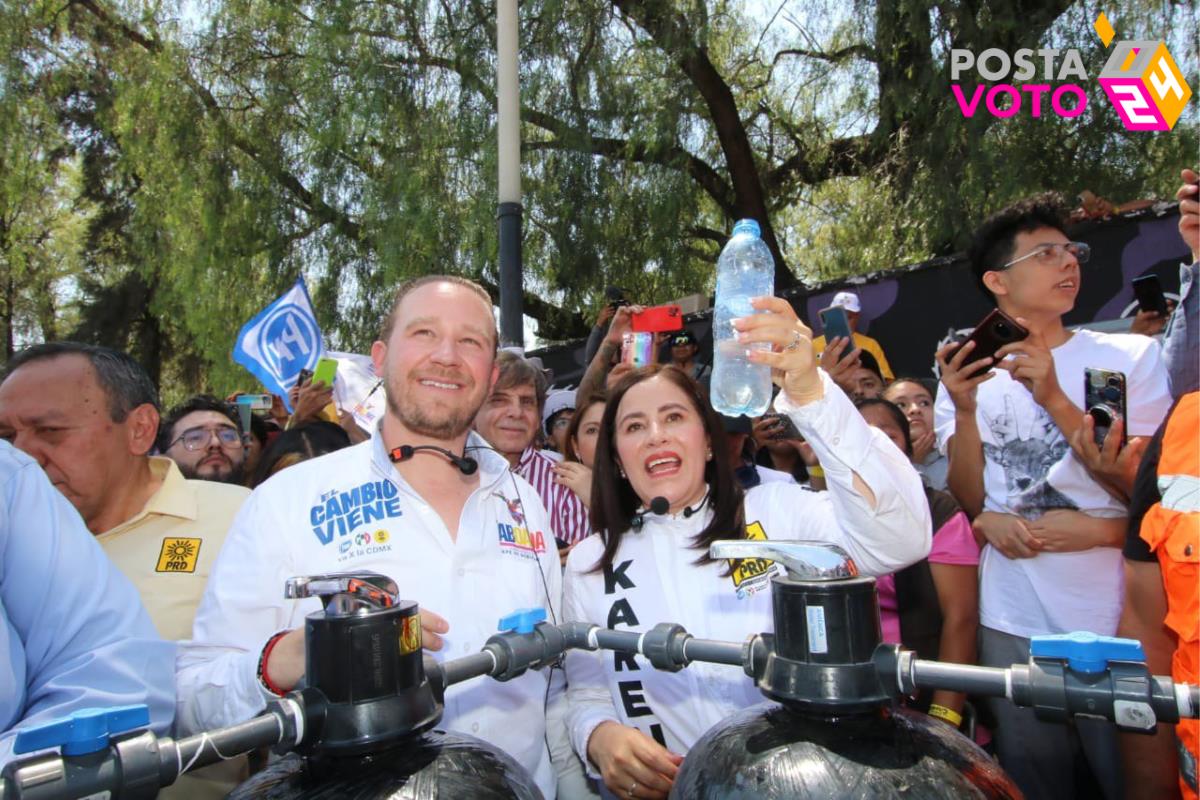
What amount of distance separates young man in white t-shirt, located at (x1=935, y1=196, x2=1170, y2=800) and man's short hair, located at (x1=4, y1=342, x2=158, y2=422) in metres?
2.69

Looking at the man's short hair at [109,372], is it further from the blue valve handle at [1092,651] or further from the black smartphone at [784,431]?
the black smartphone at [784,431]

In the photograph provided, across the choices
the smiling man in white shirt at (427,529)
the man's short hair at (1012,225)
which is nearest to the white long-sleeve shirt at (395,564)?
the smiling man in white shirt at (427,529)

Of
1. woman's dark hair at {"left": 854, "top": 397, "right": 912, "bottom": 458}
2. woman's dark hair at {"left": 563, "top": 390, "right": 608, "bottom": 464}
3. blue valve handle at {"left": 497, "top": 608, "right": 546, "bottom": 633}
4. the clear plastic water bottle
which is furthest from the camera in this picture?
woman's dark hair at {"left": 563, "top": 390, "right": 608, "bottom": 464}

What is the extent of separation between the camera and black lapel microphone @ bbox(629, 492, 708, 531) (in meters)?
2.20

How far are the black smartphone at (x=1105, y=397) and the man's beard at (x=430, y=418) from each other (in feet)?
6.50

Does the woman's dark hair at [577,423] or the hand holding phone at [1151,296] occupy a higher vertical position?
the hand holding phone at [1151,296]

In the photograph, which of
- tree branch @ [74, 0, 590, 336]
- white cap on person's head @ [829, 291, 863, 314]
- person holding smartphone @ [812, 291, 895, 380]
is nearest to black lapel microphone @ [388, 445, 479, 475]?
person holding smartphone @ [812, 291, 895, 380]

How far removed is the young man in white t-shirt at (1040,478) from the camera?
2805mm

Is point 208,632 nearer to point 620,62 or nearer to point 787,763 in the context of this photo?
point 787,763

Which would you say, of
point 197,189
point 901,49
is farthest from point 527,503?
point 197,189

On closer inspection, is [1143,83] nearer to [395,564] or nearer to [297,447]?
[297,447]

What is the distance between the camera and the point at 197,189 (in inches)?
421

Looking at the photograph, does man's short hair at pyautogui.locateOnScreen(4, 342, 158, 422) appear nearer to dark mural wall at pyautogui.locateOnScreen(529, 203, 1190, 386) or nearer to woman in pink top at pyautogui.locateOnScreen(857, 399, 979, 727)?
woman in pink top at pyautogui.locateOnScreen(857, 399, 979, 727)

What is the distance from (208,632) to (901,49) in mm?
8469
